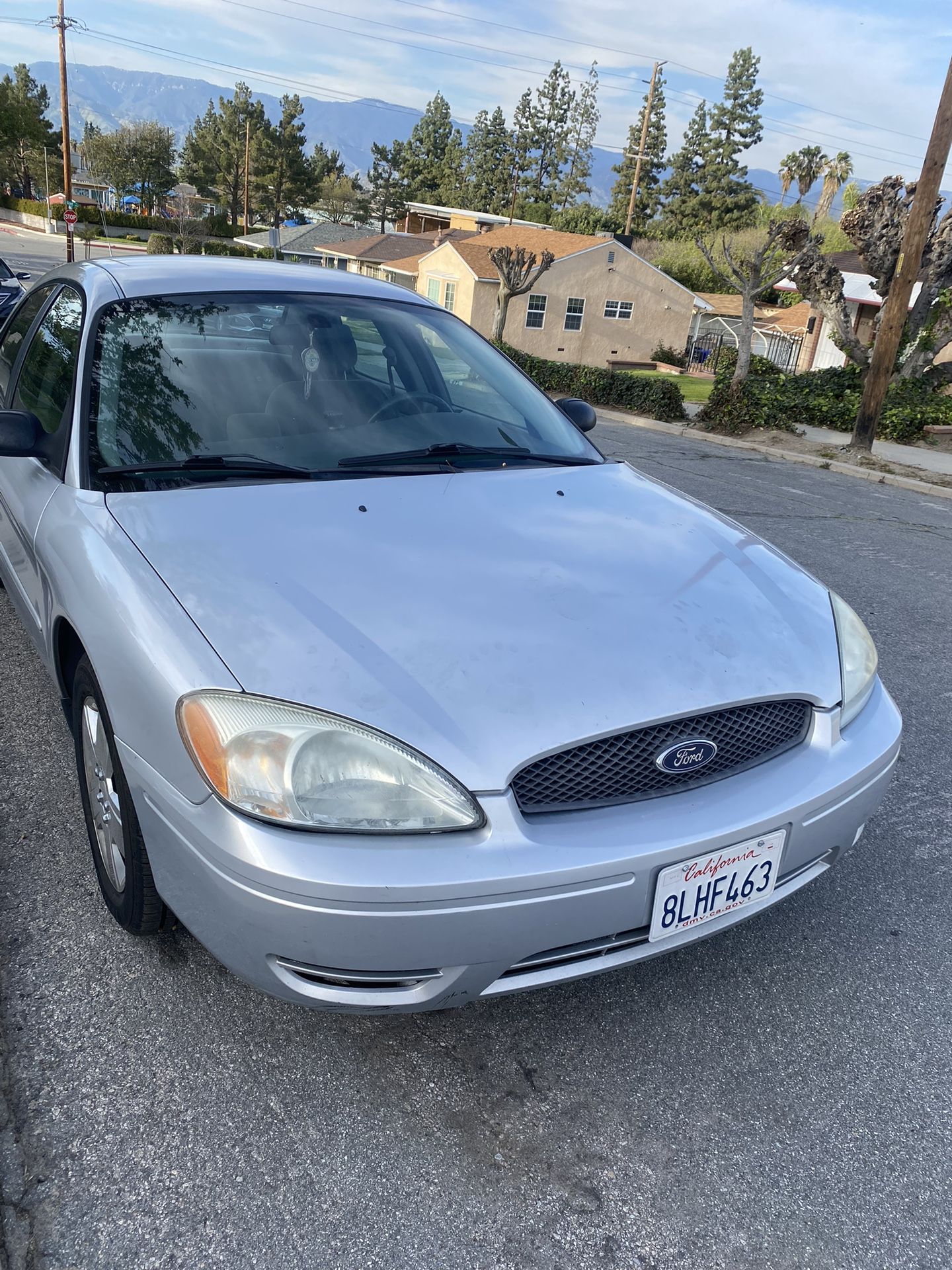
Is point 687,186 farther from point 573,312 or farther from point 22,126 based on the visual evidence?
point 22,126

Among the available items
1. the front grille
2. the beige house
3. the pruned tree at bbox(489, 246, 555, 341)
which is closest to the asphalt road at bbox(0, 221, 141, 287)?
the beige house

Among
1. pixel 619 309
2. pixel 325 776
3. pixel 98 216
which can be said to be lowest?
pixel 619 309

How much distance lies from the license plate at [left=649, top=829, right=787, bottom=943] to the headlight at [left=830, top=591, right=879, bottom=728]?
0.45 metres

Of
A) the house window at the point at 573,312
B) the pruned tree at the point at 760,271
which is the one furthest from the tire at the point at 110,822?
the house window at the point at 573,312

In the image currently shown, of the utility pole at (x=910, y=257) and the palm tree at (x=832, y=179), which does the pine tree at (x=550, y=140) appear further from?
the utility pole at (x=910, y=257)

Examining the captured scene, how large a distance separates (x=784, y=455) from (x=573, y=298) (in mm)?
26224

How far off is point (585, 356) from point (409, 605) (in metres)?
39.3

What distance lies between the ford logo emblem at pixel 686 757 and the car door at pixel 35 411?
5.92ft

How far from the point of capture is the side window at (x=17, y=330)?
3541 mm

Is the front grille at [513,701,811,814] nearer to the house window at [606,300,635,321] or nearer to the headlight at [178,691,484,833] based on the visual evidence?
the headlight at [178,691,484,833]

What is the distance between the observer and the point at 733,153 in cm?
7056

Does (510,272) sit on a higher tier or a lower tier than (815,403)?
higher

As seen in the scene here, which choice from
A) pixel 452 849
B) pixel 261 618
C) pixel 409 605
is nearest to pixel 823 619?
pixel 409 605

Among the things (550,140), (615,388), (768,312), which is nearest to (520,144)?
(550,140)
